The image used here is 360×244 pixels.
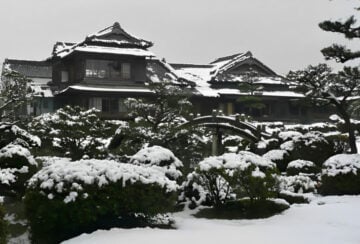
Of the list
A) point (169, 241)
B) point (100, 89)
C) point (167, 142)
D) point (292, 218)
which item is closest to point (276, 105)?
point (100, 89)

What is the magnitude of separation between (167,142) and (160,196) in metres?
8.71

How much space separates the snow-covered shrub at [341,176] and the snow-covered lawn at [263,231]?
2.15m

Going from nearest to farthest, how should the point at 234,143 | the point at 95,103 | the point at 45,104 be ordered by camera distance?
the point at 234,143
the point at 95,103
the point at 45,104

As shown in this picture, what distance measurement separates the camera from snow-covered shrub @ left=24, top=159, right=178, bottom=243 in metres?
8.45

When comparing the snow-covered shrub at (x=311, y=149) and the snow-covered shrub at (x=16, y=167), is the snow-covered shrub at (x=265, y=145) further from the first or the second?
the snow-covered shrub at (x=16, y=167)

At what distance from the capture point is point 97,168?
9.10 m

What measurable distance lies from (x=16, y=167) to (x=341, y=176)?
30.4ft

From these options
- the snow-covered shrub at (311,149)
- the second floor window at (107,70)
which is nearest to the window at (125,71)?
the second floor window at (107,70)

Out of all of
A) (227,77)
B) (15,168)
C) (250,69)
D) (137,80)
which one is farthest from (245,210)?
(250,69)

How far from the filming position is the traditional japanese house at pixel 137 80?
36.4 m

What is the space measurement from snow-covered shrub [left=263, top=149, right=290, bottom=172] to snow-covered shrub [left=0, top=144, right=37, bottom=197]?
33.4 ft

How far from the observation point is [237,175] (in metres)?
10.8

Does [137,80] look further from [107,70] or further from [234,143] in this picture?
[234,143]

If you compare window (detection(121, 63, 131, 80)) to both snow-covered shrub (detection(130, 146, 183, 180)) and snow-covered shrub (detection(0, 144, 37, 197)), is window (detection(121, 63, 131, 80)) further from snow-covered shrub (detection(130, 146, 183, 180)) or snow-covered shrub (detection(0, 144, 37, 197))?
snow-covered shrub (detection(130, 146, 183, 180))
